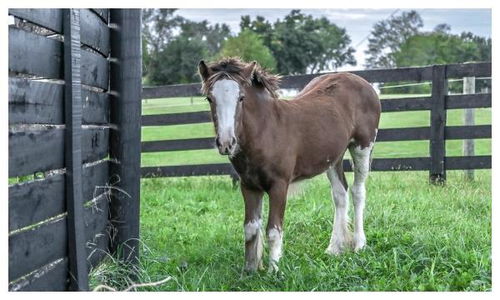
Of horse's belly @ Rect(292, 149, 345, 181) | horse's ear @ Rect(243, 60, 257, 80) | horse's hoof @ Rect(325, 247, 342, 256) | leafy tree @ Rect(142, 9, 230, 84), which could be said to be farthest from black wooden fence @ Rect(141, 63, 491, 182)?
leafy tree @ Rect(142, 9, 230, 84)

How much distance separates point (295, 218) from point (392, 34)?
141 ft

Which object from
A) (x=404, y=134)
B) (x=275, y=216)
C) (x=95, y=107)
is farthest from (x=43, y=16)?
(x=404, y=134)

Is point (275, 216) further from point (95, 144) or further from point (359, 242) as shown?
point (95, 144)

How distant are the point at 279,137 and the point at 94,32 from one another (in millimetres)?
1537

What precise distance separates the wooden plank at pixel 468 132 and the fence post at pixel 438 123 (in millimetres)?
102

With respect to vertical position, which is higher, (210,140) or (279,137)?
(279,137)

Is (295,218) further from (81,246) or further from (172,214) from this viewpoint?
(81,246)

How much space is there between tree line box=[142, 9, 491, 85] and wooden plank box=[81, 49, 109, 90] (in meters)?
27.7

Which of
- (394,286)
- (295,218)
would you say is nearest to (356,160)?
(295,218)

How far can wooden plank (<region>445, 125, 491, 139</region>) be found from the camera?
315 inches

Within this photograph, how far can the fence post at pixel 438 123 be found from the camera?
8016mm

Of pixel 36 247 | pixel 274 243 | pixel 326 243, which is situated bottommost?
pixel 326 243

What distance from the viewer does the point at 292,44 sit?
A: 125 ft

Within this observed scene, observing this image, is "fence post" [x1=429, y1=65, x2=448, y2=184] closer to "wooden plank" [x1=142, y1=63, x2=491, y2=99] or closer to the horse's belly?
"wooden plank" [x1=142, y1=63, x2=491, y2=99]
